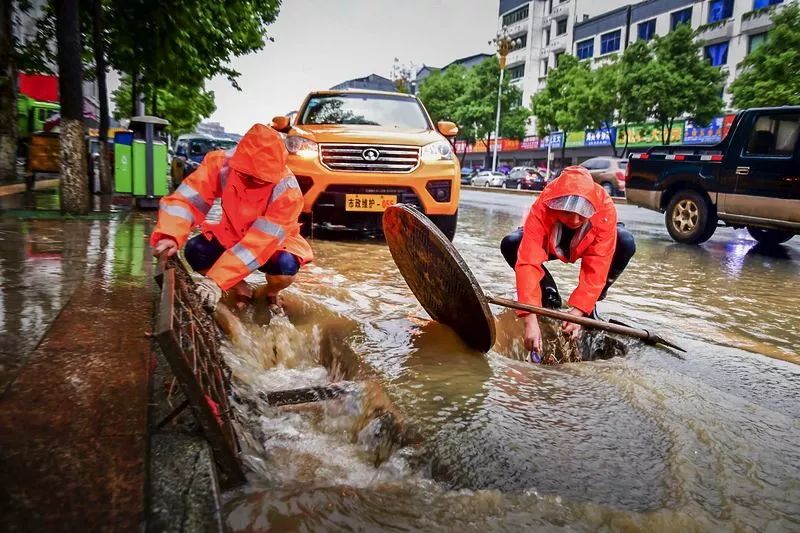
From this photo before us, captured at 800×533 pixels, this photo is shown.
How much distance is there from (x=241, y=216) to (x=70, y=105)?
5499 millimetres

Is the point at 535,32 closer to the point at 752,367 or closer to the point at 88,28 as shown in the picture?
the point at 88,28

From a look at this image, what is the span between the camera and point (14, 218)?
705 cm

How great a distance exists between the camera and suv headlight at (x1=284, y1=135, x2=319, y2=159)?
252 inches

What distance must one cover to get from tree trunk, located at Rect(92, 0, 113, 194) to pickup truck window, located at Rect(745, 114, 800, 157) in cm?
1056

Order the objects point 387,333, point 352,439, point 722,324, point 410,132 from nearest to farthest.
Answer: point 352,439 < point 387,333 < point 722,324 < point 410,132

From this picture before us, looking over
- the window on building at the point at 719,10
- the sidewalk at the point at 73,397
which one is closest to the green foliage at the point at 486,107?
the window on building at the point at 719,10

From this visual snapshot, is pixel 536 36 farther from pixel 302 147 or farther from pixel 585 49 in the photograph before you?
pixel 302 147

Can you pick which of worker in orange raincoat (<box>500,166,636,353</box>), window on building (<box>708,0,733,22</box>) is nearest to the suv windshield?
worker in orange raincoat (<box>500,166,636,353</box>)

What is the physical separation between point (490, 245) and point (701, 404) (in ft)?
16.7

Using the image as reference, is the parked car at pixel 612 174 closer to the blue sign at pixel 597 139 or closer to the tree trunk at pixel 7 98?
the blue sign at pixel 597 139

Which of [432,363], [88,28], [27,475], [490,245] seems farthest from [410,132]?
[88,28]

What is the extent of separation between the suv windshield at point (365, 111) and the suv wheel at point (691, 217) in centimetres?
426

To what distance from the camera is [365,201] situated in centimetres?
645

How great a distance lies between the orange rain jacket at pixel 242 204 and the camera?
3.03m
